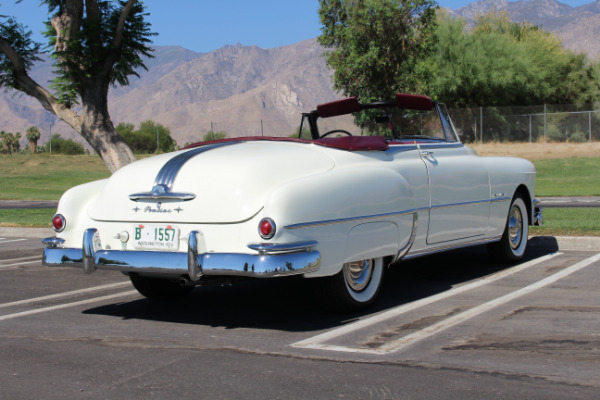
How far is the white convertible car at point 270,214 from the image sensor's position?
16.6 ft

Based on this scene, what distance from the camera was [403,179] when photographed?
6.06 meters

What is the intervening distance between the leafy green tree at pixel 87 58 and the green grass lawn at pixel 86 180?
2119 mm

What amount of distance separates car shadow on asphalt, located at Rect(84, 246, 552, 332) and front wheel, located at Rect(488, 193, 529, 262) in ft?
0.49

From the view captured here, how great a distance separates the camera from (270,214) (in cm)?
498

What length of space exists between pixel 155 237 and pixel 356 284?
1.56 metres

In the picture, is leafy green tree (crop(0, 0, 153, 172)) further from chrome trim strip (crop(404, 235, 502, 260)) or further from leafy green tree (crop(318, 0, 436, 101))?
leafy green tree (crop(318, 0, 436, 101))

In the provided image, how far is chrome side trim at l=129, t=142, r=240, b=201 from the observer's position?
210 inches

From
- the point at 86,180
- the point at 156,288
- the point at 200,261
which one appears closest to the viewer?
the point at 200,261

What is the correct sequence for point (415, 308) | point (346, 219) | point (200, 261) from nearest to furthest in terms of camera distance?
point (200, 261) < point (346, 219) < point (415, 308)

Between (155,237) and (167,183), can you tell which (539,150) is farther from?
(155,237)

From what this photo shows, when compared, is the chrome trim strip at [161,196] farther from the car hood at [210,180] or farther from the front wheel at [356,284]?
the front wheel at [356,284]

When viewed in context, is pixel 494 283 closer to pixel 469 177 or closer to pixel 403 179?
pixel 469 177

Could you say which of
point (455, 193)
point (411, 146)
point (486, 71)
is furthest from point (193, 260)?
point (486, 71)

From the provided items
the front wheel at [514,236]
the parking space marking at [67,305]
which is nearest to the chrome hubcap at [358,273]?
the parking space marking at [67,305]
